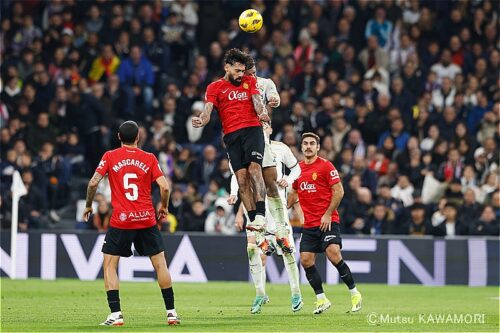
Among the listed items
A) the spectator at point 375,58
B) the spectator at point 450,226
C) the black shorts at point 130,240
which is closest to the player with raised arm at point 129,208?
the black shorts at point 130,240

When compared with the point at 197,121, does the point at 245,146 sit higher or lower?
lower

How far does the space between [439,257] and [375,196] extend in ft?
8.61

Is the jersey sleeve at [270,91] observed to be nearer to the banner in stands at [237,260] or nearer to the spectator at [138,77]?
the banner in stands at [237,260]

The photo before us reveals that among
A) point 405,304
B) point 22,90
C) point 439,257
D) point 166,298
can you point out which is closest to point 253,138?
point 166,298

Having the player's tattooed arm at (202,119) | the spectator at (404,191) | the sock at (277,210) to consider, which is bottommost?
the spectator at (404,191)

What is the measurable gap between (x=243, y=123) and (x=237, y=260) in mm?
10191

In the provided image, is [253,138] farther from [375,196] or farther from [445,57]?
[445,57]

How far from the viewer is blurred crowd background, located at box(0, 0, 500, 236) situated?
1093 inches

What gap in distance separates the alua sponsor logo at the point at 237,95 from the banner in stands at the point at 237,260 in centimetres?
988

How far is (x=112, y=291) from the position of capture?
593 inches

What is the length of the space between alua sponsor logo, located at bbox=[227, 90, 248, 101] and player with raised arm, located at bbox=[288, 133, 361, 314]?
1347 millimetres

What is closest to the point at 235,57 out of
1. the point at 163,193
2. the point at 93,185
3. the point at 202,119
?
the point at 202,119

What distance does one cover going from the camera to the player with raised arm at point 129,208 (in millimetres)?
15000

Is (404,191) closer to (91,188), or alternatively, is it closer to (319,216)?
(319,216)
